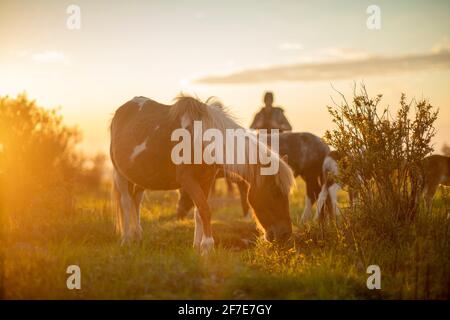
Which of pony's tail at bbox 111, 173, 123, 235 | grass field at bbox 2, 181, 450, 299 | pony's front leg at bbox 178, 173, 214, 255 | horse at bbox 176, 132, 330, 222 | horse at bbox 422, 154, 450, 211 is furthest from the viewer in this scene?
horse at bbox 176, 132, 330, 222

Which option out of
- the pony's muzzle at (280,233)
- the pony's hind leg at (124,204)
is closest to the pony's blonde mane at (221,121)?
the pony's muzzle at (280,233)

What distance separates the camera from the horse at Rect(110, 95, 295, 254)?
263 inches

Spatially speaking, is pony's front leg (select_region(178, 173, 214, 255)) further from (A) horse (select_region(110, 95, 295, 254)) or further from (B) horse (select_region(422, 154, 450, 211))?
(B) horse (select_region(422, 154, 450, 211))

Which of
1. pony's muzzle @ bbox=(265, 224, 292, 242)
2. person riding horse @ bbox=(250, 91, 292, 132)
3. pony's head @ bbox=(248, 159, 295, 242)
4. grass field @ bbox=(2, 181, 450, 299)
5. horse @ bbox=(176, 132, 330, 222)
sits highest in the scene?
person riding horse @ bbox=(250, 91, 292, 132)

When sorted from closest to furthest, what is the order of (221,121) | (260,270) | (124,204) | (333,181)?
1. (260,270)
2. (221,121)
3. (124,204)
4. (333,181)

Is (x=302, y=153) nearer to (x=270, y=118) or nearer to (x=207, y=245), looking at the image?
(x=270, y=118)

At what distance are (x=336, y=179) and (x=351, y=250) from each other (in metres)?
1.28

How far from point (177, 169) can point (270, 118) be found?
526 cm

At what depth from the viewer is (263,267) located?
19.2 ft

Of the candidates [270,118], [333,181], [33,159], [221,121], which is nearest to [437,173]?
[333,181]

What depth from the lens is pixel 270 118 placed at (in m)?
12.0


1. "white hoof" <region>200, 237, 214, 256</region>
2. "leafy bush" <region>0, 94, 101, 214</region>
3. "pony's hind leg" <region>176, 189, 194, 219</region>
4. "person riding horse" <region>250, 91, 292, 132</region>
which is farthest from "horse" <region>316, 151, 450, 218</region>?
"leafy bush" <region>0, 94, 101, 214</region>
